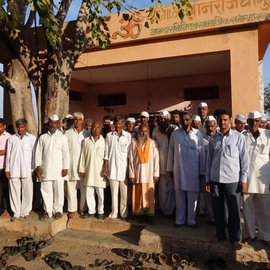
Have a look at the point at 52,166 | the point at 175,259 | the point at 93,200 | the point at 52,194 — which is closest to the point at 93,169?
the point at 93,200

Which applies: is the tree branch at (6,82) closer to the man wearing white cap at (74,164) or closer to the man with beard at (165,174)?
the man wearing white cap at (74,164)

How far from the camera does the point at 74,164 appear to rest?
5.45 m

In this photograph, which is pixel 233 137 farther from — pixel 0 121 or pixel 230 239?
pixel 0 121

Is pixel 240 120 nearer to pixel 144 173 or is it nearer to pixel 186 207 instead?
pixel 186 207

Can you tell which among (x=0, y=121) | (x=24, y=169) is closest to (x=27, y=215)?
(x=24, y=169)

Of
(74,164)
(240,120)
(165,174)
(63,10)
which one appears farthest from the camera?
(63,10)

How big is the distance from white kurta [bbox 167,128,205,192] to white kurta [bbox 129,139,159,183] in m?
0.38

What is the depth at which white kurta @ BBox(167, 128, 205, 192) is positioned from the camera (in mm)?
4641

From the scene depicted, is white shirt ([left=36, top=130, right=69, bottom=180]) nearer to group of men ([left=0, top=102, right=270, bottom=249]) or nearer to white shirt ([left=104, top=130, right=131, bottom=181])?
group of men ([left=0, top=102, right=270, bottom=249])

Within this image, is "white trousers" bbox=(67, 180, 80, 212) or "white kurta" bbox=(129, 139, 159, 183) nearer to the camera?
"white kurta" bbox=(129, 139, 159, 183)

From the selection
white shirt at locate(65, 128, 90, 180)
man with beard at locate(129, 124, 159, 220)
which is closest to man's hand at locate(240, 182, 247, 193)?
man with beard at locate(129, 124, 159, 220)

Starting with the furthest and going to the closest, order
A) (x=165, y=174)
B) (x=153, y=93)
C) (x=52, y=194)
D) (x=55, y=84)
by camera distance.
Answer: (x=153, y=93) → (x=55, y=84) → (x=52, y=194) → (x=165, y=174)

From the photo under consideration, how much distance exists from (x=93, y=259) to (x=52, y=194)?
1.50 m

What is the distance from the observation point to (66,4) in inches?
242
